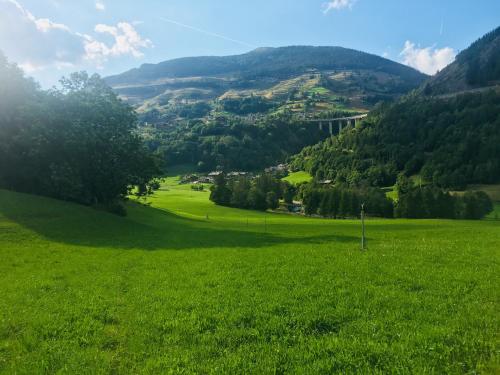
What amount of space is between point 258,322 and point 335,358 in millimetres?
3707

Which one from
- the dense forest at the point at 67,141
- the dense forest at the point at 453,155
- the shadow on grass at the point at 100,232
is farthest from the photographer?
the dense forest at the point at 453,155

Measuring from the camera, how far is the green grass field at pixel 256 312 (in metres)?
11.2

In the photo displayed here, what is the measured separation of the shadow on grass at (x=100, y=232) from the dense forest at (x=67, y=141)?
722 centimetres

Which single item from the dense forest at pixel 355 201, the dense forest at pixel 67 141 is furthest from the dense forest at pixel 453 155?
the dense forest at pixel 67 141

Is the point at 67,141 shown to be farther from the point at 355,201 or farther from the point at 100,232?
the point at 355,201

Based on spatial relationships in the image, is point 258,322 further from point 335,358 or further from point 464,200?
point 464,200

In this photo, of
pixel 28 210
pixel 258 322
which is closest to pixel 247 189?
pixel 28 210

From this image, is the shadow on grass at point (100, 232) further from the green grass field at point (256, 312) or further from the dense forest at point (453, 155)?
the dense forest at point (453, 155)

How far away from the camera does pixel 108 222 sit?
5188 cm

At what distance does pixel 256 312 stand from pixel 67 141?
52736mm

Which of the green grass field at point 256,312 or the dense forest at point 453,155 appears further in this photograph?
the dense forest at point 453,155

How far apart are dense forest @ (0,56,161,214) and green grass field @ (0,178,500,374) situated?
3196 centimetres

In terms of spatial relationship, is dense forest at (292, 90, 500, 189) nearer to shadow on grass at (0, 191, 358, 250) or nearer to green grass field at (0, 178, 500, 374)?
shadow on grass at (0, 191, 358, 250)

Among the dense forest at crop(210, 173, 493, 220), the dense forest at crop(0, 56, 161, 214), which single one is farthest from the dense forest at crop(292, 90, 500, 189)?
the dense forest at crop(0, 56, 161, 214)
